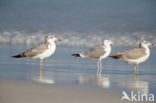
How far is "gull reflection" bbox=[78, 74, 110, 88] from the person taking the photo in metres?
5.39

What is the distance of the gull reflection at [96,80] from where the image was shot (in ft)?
17.7

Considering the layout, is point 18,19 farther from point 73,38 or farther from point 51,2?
point 73,38

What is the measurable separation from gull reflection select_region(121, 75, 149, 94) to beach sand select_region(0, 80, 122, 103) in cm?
54

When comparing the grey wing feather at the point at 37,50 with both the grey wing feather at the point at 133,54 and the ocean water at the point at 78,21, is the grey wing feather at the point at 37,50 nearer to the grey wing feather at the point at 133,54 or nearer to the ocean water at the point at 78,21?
the grey wing feather at the point at 133,54

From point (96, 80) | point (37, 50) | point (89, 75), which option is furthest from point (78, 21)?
point (96, 80)

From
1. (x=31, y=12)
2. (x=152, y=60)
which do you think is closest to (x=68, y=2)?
(x=31, y=12)

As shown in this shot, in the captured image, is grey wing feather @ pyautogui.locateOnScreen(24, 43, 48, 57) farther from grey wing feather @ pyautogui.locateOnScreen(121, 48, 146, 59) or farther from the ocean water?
the ocean water

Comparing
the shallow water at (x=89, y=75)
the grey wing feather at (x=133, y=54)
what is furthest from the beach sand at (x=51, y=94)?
the grey wing feather at (x=133, y=54)

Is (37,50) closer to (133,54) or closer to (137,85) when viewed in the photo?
(133,54)

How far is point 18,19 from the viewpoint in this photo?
818 inches

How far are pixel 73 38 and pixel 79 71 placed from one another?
8446mm

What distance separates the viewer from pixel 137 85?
544cm

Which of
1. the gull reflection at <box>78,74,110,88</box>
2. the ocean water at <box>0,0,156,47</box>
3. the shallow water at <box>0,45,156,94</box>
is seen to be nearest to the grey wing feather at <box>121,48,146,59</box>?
the shallow water at <box>0,45,156,94</box>

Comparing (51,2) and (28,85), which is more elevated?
(51,2)
